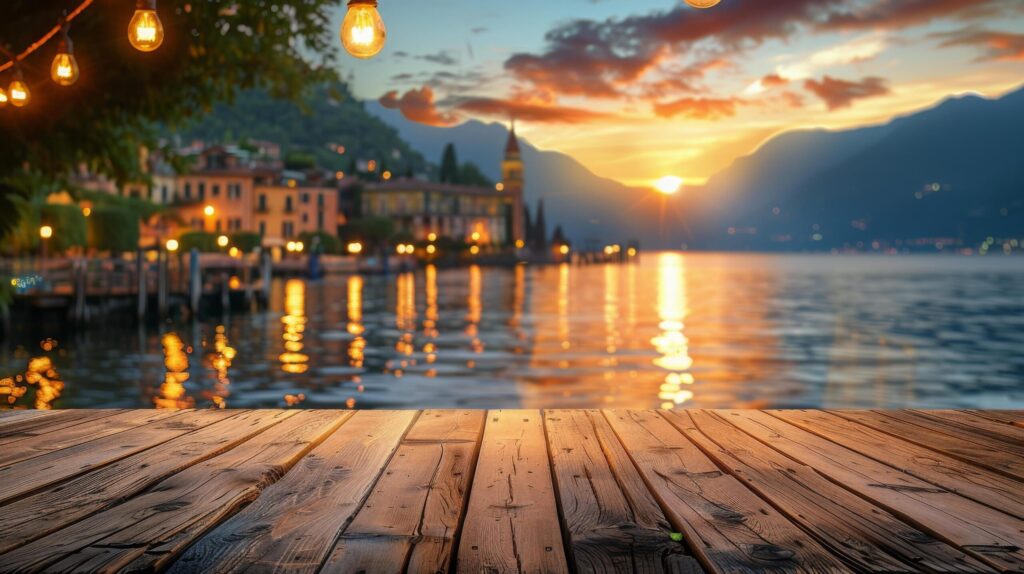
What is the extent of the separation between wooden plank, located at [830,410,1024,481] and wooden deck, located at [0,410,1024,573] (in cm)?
2

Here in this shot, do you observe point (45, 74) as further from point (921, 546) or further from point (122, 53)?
point (921, 546)

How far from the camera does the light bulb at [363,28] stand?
4.28 meters

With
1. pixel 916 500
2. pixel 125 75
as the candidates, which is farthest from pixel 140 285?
pixel 916 500

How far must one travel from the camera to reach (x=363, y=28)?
4.29 metres

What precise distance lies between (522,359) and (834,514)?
898 inches

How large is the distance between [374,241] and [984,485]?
10217 centimetres

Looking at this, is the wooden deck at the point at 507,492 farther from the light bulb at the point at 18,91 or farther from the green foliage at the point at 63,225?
the green foliage at the point at 63,225

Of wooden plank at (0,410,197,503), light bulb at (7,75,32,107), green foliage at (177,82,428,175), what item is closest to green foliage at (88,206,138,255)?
light bulb at (7,75,32,107)

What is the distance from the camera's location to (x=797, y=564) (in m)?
2.69

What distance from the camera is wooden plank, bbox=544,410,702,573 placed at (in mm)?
2707

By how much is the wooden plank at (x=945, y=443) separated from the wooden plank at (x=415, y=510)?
212 cm

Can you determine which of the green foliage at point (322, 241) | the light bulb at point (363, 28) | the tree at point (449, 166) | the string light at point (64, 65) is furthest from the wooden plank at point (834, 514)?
the tree at point (449, 166)

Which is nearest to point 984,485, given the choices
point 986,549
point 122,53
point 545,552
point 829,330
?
point 986,549

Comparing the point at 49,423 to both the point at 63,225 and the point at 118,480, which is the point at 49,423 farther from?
the point at 63,225
